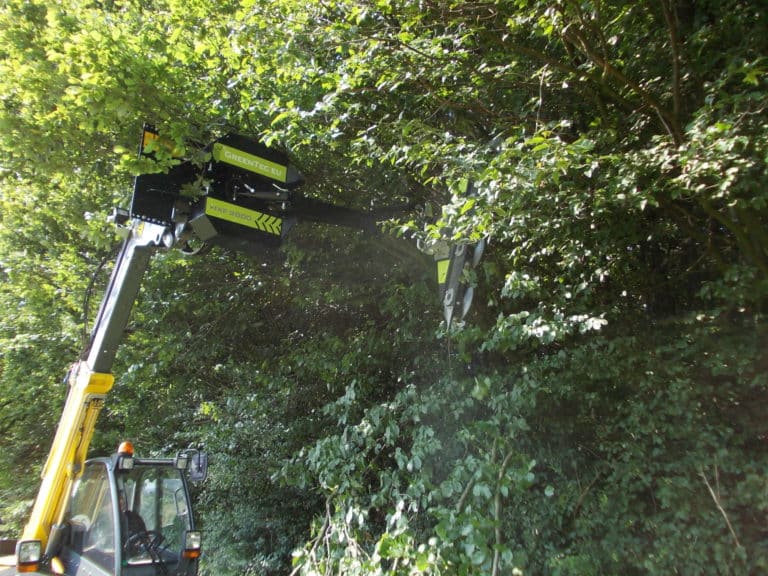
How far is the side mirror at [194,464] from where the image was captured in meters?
4.37

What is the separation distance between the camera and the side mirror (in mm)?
4371

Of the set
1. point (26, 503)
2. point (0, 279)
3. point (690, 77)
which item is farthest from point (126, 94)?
point (26, 503)

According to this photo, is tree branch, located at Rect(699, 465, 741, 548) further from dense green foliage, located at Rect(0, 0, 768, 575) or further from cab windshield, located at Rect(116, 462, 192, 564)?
cab windshield, located at Rect(116, 462, 192, 564)

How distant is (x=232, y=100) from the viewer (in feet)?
14.9

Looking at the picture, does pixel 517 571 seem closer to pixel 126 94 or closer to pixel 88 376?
pixel 88 376

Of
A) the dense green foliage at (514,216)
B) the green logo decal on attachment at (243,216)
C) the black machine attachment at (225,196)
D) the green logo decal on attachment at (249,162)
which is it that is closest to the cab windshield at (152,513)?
the dense green foliage at (514,216)

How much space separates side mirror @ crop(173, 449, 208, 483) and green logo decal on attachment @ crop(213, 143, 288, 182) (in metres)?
2.46

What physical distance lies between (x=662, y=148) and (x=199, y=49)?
10.9 ft

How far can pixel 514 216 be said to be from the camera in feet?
10.4

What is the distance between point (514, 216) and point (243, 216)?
1871 mm

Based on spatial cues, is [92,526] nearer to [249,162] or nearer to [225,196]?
[225,196]

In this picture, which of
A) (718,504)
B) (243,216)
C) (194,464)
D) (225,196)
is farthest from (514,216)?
(194,464)

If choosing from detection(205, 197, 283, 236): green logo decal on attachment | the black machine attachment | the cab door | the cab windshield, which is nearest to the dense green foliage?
the black machine attachment

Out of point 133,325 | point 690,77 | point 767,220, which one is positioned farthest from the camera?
point 133,325
